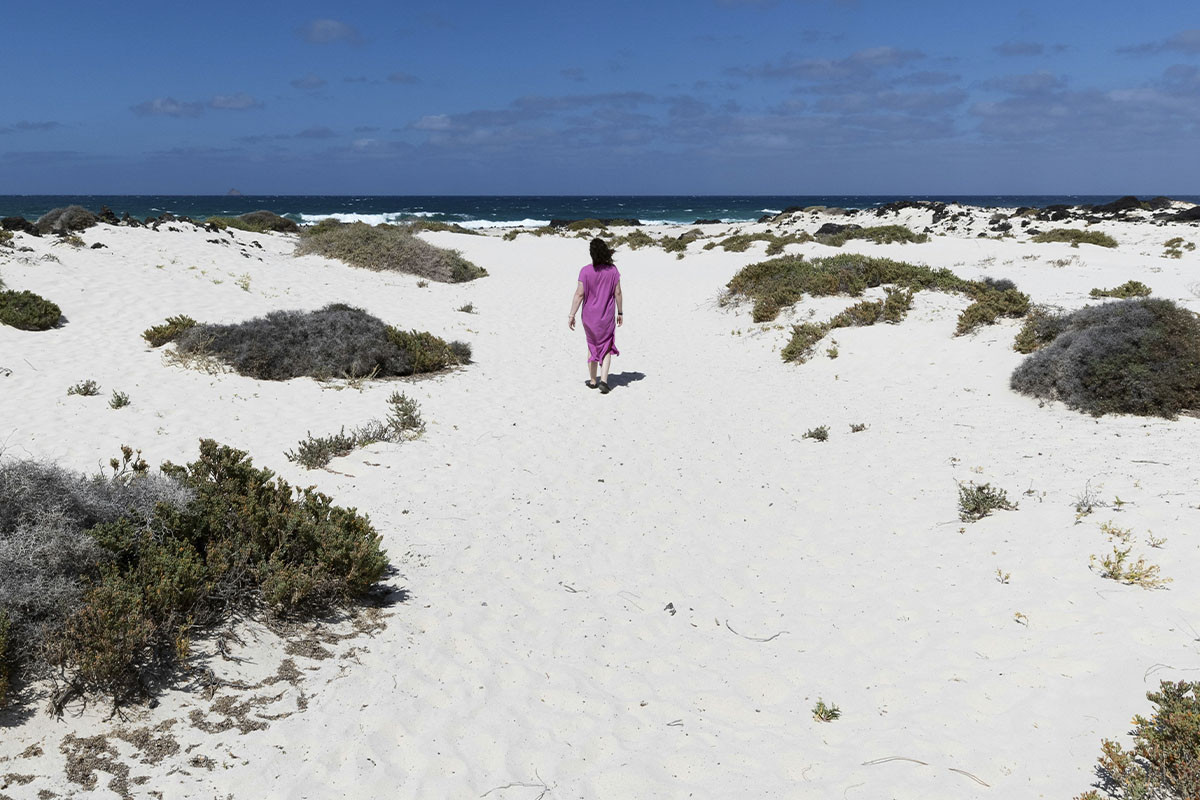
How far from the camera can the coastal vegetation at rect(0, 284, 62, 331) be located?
11.3 m

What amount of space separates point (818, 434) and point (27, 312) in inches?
481

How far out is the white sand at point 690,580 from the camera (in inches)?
131

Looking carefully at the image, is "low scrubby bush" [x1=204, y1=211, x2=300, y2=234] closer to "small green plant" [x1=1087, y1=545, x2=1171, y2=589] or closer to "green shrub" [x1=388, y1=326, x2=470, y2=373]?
"green shrub" [x1=388, y1=326, x2=470, y2=373]

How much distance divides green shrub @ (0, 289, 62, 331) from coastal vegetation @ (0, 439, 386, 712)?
29.0 ft

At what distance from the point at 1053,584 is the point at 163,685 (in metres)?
5.25

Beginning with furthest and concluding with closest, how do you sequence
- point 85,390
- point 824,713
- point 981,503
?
1. point 85,390
2. point 981,503
3. point 824,713

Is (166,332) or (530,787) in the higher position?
(166,332)

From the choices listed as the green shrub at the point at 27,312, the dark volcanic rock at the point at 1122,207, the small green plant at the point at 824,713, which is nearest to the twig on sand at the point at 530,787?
the small green plant at the point at 824,713

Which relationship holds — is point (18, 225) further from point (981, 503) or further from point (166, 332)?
point (981, 503)

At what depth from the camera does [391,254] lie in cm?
2305

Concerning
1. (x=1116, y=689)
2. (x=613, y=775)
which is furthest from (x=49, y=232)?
(x=1116, y=689)

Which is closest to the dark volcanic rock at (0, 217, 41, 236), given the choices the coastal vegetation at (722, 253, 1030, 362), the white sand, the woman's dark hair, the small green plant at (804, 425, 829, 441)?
the white sand

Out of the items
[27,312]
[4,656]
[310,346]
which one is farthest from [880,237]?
[4,656]

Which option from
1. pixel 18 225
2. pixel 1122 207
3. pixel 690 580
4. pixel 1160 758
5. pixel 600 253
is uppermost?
pixel 1122 207
